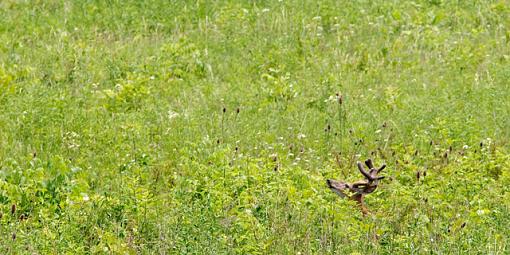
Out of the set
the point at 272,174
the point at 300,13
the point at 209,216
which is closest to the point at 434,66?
the point at 300,13

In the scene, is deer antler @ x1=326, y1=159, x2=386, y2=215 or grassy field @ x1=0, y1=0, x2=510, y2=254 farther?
deer antler @ x1=326, y1=159, x2=386, y2=215

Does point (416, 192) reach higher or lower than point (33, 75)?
higher

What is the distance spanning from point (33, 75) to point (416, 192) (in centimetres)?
526

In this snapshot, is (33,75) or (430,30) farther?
(430,30)

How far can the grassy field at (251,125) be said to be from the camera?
6727 mm

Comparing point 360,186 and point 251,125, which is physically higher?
point 360,186

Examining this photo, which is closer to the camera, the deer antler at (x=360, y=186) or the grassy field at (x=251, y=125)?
the grassy field at (x=251, y=125)

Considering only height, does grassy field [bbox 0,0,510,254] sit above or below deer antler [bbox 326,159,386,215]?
below

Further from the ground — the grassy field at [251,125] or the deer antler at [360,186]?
the deer antler at [360,186]

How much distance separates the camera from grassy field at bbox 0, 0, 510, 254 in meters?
6.73

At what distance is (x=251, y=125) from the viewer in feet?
30.7

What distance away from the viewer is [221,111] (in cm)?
983

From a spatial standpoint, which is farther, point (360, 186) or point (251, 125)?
point (251, 125)

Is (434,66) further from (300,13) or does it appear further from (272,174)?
(272,174)
